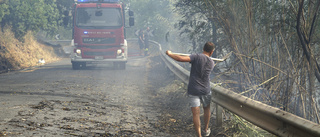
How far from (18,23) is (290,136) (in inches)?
824

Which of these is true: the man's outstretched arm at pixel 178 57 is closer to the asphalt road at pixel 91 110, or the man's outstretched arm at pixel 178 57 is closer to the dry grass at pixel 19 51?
the asphalt road at pixel 91 110

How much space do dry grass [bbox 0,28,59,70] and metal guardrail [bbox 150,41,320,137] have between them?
48.3 feet

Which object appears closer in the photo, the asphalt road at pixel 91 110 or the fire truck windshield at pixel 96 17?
the asphalt road at pixel 91 110

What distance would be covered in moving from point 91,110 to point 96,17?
10088 millimetres

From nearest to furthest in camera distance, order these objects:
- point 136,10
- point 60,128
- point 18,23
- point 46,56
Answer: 1. point 60,128
2. point 18,23
3. point 46,56
4. point 136,10

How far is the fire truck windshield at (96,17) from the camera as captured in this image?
1678 cm

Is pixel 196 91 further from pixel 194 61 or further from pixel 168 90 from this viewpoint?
pixel 168 90

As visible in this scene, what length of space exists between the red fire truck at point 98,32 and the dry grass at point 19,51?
372cm

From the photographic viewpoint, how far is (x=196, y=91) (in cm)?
564

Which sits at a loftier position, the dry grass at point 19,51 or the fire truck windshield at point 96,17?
the fire truck windshield at point 96,17

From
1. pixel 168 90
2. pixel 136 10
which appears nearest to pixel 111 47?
pixel 168 90

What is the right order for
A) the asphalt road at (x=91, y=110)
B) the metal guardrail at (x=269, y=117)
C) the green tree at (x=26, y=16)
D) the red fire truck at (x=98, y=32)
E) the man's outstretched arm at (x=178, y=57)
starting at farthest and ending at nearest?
the green tree at (x=26, y=16), the red fire truck at (x=98, y=32), the asphalt road at (x=91, y=110), the man's outstretched arm at (x=178, y=57), the metal guardrail at (x=269, y=117)

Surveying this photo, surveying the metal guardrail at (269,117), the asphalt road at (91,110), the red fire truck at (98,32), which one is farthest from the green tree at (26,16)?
the metal guardrail at (269,117)

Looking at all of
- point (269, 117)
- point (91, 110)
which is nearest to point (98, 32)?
point (91, 110)
